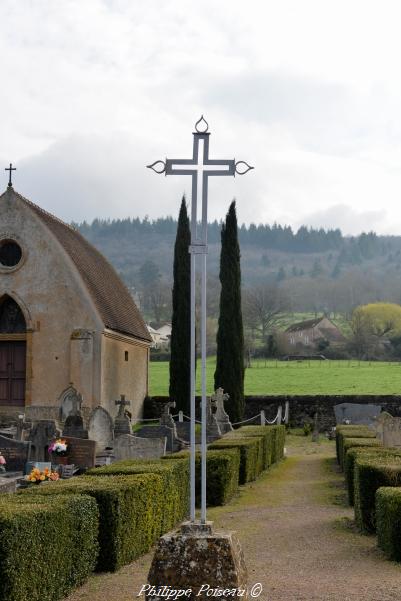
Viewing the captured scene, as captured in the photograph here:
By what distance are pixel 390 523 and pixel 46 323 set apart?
79.2 feet

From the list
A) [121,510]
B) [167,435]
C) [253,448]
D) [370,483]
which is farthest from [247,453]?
[121,510]

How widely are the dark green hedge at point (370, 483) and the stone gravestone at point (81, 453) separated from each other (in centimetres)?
749

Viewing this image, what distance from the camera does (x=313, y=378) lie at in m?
53.2

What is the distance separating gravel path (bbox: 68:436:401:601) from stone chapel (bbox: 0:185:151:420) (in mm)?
14825

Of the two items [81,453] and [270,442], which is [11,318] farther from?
[81,453]

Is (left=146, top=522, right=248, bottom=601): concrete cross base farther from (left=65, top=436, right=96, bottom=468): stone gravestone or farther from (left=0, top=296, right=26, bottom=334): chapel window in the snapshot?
(left=0, top=296, right=26, bottom=334): chapel window

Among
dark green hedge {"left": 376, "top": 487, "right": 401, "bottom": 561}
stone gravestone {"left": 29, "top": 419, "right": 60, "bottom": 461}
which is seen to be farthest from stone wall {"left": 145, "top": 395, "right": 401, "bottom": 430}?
dark green hedge {"left": 376, "top": 487, "right": 401, "bottom": 561}

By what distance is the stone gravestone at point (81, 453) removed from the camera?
18.0 meters

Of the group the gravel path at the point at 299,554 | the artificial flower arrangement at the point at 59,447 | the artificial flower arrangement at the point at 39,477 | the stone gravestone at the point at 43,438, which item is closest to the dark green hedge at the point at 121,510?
the gravel path at the point at 299,554

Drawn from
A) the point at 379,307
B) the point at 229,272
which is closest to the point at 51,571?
the point at 229,272

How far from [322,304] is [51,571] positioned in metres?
136

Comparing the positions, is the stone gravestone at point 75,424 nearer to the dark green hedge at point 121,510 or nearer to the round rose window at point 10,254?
the round rose window at point 10,254

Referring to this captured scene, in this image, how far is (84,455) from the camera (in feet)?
59.5

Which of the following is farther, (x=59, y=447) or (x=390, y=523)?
(x=59, y=447)
